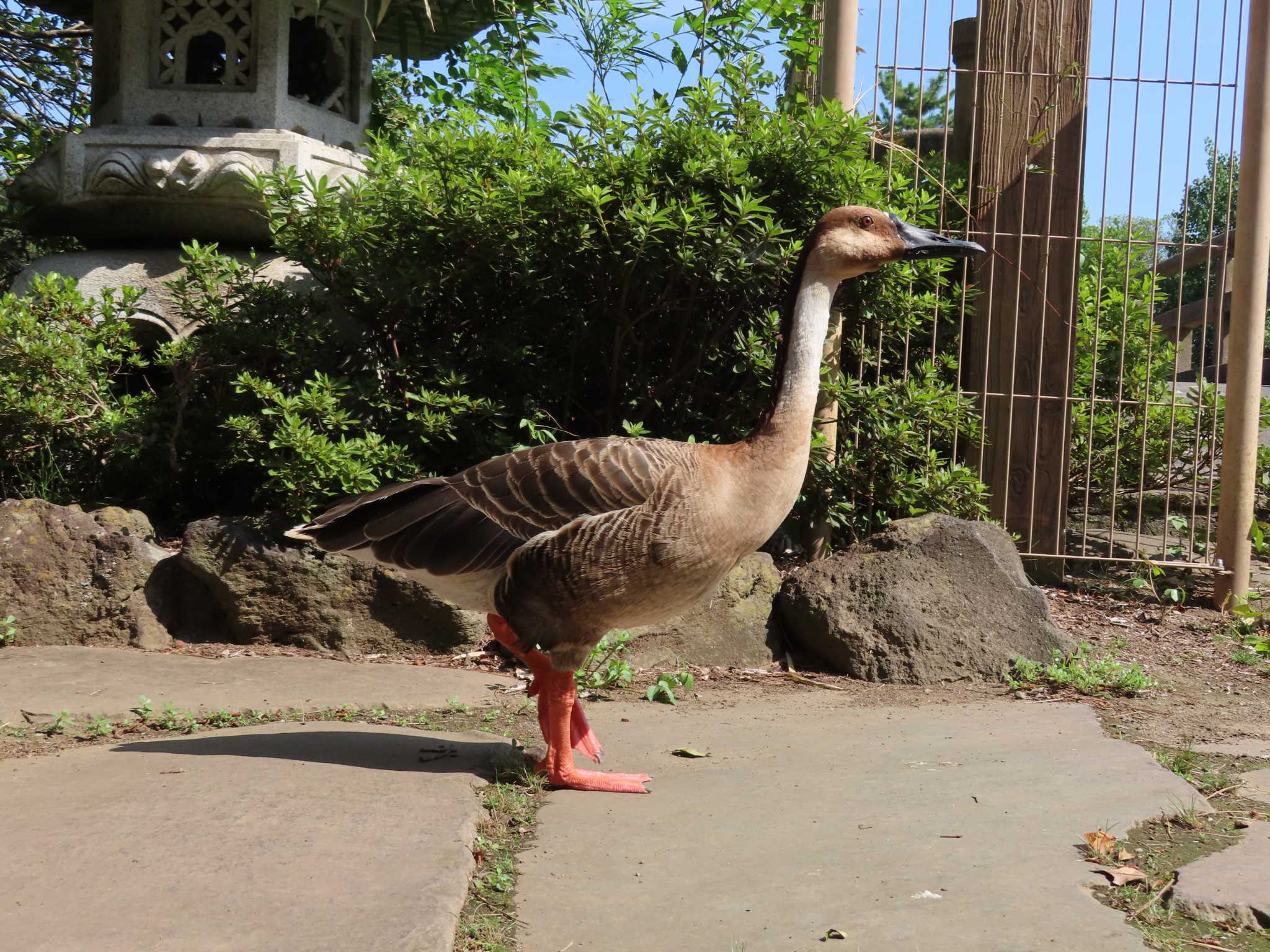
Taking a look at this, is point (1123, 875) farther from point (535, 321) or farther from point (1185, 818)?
point (535, 321)

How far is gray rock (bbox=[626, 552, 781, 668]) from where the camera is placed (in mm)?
5512

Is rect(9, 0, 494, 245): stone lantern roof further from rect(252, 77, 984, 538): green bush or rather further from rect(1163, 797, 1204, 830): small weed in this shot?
rect(1163, 797, 1204, 830): small weed

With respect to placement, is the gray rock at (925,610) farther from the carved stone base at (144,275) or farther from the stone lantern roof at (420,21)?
the stone lantern roof at (420,21)

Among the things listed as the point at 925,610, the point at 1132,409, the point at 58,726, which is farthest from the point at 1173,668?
the point at 58,726

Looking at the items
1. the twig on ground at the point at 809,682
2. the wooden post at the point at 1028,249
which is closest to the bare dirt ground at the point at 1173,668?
the wooden post at the point at 1028,249

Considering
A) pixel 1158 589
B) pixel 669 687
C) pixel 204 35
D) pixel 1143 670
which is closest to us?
pixel 669 687

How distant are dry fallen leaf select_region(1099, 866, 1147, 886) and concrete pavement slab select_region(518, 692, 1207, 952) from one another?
60mm

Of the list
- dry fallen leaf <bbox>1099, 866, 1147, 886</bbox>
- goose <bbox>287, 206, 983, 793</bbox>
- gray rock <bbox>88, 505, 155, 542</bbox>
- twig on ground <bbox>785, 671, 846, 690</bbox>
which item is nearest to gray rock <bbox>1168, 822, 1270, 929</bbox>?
dry fallen leaf <bbox>1099, 866, 1147, 886</bbox>

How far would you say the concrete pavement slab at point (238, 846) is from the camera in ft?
7.72

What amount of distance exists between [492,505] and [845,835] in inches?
61.6

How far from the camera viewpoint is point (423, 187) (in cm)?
569

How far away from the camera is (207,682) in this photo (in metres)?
4.77

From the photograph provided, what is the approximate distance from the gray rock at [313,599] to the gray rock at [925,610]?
1767 mm

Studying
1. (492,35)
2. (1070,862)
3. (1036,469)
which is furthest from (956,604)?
(492,35)
